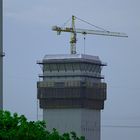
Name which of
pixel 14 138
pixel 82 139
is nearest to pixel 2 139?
pixel 14 138

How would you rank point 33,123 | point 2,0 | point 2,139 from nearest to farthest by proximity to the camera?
point 2,139, point 33,123, point 2,0

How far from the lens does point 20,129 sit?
4347cm

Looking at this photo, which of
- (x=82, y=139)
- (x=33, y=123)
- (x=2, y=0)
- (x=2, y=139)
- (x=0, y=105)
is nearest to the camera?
(x=2, y=139)

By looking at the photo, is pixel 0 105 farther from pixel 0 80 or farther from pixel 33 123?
pixel 33 123

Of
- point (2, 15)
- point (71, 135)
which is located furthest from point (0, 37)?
point (71, 135)

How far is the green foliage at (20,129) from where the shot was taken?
141 ft

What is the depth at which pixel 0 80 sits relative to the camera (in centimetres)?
10500

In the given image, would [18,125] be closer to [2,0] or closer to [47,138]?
[47,138]

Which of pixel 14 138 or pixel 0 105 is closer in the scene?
pixel 14 138

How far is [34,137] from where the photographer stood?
43.8 m

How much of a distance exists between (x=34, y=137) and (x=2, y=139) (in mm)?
1970

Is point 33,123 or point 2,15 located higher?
point 2,15

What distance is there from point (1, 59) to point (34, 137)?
63064 mm

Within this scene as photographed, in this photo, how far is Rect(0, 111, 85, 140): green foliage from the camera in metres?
43.1
